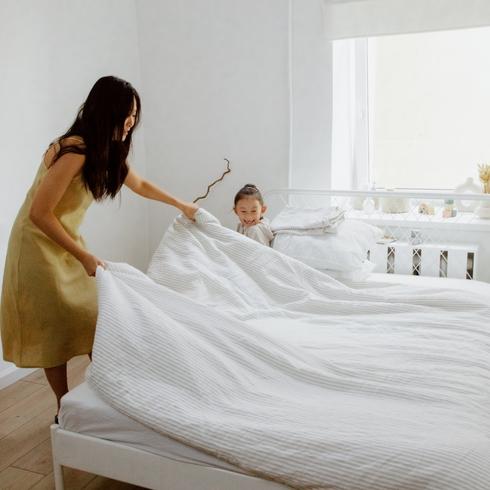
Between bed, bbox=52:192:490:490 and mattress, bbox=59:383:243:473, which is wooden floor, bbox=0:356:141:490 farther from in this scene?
mattress, bbox=59:383:243:473

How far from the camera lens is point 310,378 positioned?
171 cm

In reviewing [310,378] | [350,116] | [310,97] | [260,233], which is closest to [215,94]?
[310,97]

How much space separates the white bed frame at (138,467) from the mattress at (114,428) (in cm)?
1

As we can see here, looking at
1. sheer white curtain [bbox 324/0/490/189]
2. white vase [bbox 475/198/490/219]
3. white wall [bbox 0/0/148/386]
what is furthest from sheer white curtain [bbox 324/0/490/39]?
white wall [bbox 0/0/148/386]

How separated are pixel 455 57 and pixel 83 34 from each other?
2.05m

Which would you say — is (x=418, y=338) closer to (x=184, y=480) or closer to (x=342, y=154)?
(x=184, y=480)

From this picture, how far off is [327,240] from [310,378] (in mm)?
1185

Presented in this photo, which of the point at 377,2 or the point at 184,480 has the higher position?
the point at 377,2

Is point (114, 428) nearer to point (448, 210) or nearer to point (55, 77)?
point (55, 77)

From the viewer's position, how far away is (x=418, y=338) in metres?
1.97

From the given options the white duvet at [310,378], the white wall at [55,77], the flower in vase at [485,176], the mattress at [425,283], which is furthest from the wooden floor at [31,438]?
the flower in vase at [485,176]

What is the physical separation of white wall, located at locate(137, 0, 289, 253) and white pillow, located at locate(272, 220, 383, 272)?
71cm

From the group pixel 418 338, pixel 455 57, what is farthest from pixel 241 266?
pixel 455 57

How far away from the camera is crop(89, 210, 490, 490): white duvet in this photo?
1.36 m
